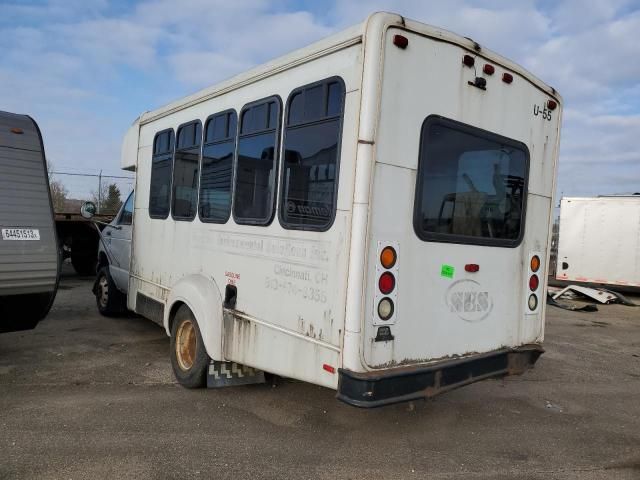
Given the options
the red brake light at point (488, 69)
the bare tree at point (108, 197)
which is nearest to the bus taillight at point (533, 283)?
the red brake light at point (488, 69)

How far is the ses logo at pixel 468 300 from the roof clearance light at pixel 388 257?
59cm

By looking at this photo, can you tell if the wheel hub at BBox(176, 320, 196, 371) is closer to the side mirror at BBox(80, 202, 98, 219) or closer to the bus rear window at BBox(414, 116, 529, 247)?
the bus rear window at BBox(414, 116, 529, 247)

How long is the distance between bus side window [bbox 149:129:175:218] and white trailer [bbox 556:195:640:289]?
11.6 m

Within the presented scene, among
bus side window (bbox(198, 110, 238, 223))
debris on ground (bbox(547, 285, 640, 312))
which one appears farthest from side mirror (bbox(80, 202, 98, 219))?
debris on ground (bbox(547, 285, 640, 312))

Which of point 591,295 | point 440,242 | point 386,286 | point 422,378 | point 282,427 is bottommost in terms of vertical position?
point 282,427

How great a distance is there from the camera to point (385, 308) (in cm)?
325

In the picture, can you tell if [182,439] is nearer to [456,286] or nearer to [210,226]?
[210,226]

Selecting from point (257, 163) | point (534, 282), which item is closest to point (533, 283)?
point (534, 282)

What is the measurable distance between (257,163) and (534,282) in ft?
8.09

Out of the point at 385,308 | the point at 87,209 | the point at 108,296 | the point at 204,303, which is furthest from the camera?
the point at 108,296

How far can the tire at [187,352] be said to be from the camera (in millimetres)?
4531

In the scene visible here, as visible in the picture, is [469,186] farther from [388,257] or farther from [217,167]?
[217,167]

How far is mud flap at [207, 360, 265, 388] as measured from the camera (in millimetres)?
4586

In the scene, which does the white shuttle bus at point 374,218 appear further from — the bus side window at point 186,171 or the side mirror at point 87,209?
the side mirror at point 87,209
